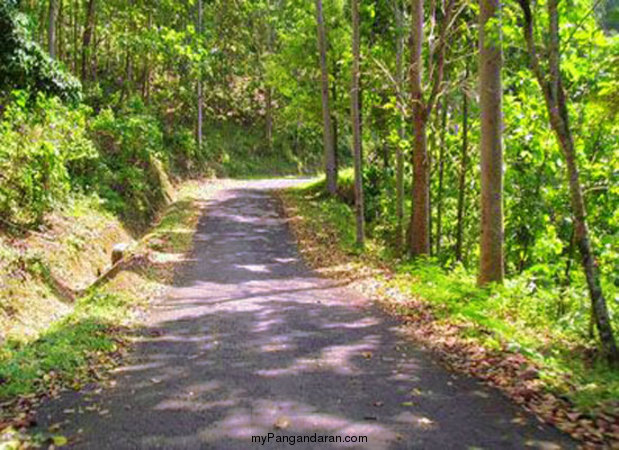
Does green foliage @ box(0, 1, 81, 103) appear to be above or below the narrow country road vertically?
above

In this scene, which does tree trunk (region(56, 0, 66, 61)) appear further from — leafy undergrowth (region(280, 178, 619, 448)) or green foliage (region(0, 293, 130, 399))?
green foliage (region(0, 293, 130, 399))

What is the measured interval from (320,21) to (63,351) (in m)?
17.0

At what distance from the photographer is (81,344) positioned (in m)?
7.09

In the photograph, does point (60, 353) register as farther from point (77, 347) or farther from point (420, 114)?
Result: point (420, 114)

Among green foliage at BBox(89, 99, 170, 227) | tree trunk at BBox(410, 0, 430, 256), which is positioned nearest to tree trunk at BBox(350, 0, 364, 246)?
tree trunk at BBox(410, 0, 430, 256)

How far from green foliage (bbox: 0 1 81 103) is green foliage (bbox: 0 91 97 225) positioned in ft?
1.32

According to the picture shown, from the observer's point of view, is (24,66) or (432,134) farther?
(432,134)

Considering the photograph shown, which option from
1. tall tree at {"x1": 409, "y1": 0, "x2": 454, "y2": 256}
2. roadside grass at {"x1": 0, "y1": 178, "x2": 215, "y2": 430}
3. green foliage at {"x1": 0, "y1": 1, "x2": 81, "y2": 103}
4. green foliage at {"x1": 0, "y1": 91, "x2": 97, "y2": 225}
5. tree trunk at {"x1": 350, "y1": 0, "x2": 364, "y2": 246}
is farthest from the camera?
tree trunk at {"x1": 350, "y1": 0, "x2": 364, "y2": 246}

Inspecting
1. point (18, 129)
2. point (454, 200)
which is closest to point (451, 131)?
point (454, 200)

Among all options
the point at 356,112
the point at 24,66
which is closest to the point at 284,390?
the point at 24,66

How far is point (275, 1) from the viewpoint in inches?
1596

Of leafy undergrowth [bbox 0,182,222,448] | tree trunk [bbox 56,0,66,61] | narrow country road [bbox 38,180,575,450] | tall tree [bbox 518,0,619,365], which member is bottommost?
narrow country road [bbox 38,180,575,450]

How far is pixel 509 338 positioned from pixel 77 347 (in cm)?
533

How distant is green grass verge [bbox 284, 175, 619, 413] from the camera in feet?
18.3
